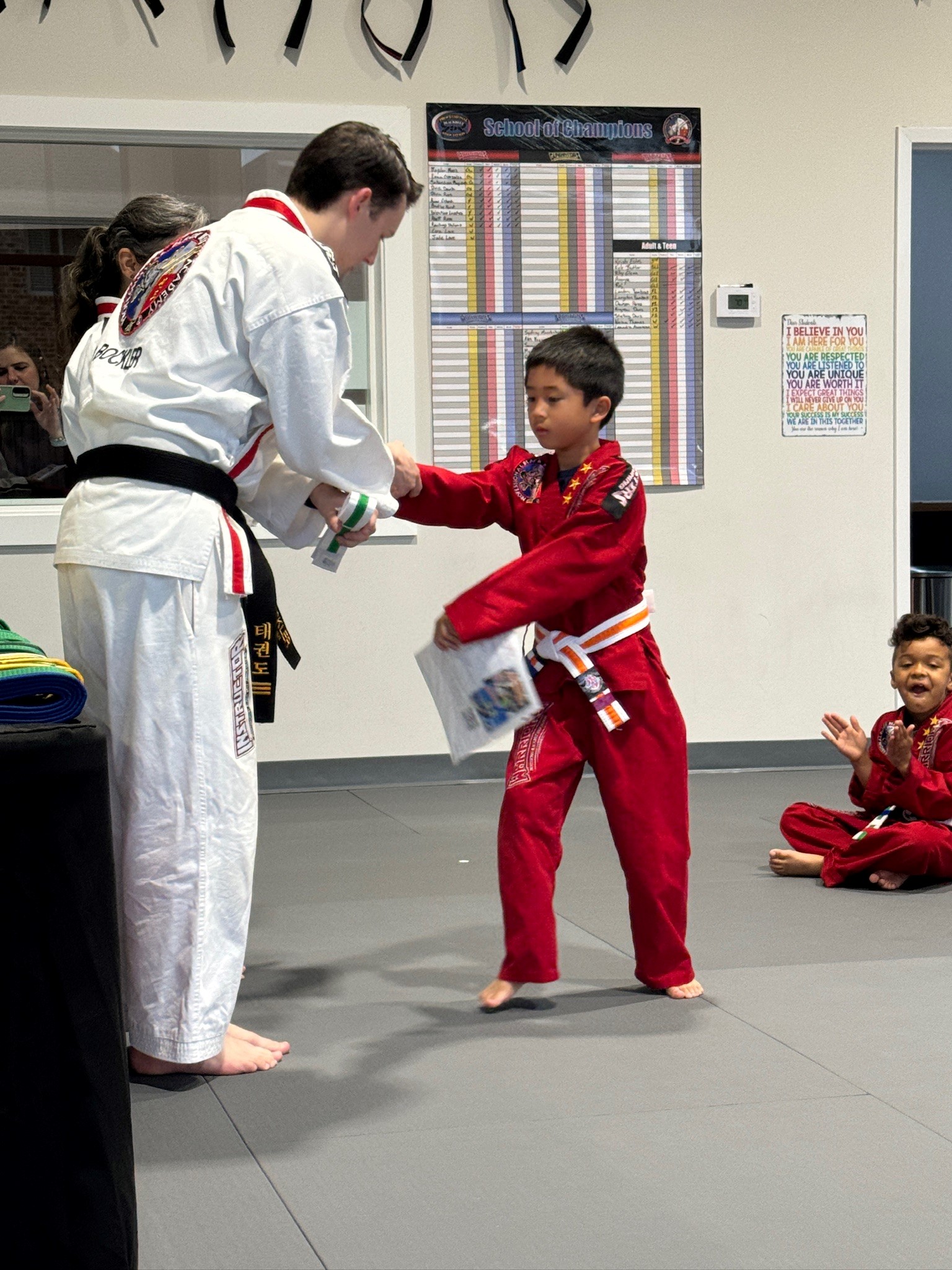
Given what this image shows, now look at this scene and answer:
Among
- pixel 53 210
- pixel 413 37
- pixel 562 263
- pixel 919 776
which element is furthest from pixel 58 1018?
pixel 413 37

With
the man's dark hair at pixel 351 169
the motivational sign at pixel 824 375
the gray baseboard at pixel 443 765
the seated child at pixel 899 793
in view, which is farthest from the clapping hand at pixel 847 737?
the motivational sign at pixel 824 375

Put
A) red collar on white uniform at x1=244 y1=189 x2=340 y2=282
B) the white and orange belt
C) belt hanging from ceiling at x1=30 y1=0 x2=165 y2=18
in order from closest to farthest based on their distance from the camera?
red collar on white uniform at x1=244 y1=189 x2=340 y2=282, the white and orange belt, belt hanging from ceiling at x1=30 y1=0 x2=165 y2=18

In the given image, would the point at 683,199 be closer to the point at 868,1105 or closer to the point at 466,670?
the point at 466,670

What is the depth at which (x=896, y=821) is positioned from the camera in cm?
347

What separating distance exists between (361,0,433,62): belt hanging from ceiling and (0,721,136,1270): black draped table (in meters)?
3.75

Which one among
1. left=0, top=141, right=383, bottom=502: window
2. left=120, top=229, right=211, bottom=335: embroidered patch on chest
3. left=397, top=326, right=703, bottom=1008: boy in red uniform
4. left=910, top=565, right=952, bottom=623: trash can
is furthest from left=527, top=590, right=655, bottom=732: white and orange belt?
left=910, top=565, right=952, bottom=623: trash can

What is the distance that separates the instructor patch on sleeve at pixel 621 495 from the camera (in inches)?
97.7

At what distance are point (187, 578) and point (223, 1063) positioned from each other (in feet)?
2.45

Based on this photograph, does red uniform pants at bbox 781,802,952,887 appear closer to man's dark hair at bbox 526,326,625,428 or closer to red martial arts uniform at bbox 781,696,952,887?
red martial arts uniform at bbox 781,696,952,887

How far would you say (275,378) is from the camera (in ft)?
6.70

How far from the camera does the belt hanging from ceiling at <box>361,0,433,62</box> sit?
466 centimetres

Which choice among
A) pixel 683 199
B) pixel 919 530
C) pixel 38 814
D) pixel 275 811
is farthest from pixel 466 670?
pixel 919 530

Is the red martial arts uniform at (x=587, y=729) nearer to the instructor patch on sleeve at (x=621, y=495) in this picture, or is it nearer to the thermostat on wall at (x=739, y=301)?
the instructor patch on sleeve at (x=621, y=495)

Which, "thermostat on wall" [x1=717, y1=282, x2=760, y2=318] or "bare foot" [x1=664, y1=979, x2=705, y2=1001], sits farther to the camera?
"thermostat on wall" [x1=717, y1=282, x2=760, y2=318]
